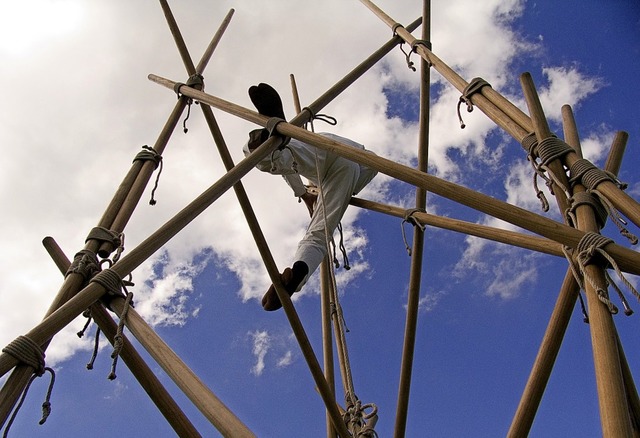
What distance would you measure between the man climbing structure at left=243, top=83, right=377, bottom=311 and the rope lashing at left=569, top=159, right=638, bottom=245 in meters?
1.96

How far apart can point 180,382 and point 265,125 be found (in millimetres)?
2032

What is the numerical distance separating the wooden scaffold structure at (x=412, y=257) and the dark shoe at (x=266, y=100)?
0.15 meters

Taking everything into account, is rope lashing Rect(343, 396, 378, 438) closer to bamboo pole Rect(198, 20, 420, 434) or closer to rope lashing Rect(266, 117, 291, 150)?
bamboo pole Rect(198, 20, 420, 434)

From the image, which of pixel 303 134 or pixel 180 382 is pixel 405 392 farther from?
pixel 180 382

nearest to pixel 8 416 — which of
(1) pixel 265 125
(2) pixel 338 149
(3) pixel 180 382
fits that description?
(3) pixel 180 382

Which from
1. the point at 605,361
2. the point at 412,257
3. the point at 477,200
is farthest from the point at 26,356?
the point at 412,257

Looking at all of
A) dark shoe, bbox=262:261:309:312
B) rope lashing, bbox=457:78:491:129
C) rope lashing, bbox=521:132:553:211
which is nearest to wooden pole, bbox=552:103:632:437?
rope lashing, bbox=521:132:553:211

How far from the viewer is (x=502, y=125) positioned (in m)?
3.09

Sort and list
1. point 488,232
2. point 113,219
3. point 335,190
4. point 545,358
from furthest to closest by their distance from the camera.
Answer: point 335,190, point 488,232, point 113,219, point 545,358

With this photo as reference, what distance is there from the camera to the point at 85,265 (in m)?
3.04

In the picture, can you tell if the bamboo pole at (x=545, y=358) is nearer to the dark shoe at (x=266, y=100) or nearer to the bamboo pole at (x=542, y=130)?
the bamboo pole at (x=542, y=130)

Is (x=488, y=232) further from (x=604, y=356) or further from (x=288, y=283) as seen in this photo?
(x=604, y=356)

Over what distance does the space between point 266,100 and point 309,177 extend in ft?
3.37

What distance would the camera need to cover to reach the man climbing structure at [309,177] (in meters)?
4.23
